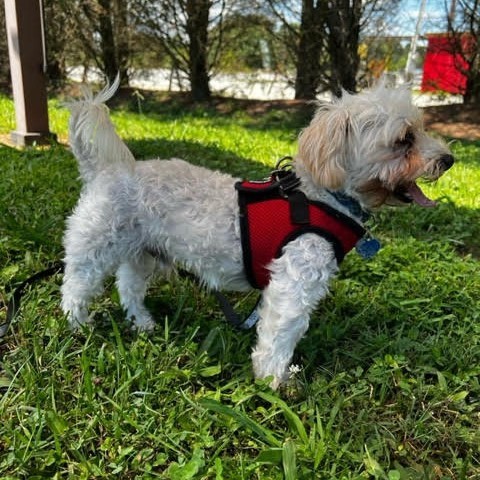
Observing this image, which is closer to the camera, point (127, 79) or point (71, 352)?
point (71, 352)

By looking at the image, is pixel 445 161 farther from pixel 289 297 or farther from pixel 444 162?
pixel 289 297

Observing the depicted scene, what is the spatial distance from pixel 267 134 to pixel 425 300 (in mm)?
6800

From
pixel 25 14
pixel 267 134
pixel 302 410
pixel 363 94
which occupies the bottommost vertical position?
pixel 302 410

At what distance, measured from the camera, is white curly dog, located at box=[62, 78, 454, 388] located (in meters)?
2.61

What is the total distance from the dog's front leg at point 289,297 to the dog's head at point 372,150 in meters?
0.34

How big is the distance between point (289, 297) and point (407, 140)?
98 cm

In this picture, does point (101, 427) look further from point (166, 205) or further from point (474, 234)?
point (474, 234)

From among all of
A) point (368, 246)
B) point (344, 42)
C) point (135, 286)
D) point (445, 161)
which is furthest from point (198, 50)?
point (445, 161)

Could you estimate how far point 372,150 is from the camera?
260 cm

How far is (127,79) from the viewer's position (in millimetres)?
13594

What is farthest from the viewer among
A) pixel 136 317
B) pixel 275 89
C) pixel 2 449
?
pixel 275 89

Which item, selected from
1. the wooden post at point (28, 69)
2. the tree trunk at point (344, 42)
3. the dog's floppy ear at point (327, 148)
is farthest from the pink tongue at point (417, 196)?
the tree trunk at point (344, 42)

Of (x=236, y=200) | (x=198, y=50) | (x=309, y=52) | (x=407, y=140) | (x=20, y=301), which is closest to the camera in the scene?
(x=407, y=140)

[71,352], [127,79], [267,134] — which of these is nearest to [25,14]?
[267,134]
